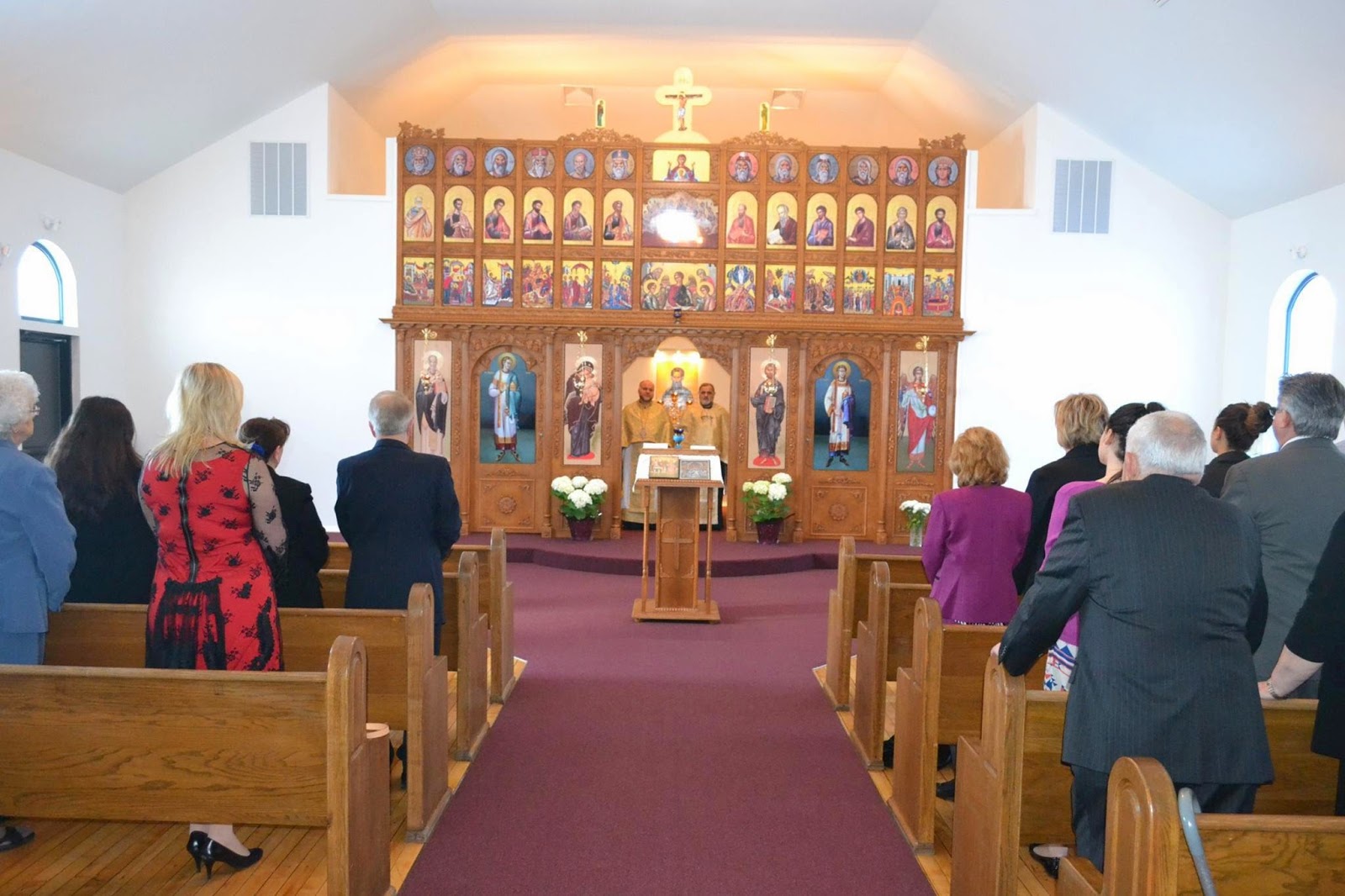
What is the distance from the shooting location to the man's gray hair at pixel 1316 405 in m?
3.74

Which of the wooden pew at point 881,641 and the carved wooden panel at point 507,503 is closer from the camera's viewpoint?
the wooden pew at point 881,641

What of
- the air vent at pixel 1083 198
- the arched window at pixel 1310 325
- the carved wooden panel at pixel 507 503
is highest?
the air vent at pixel 1083 198

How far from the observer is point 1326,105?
9.31 m

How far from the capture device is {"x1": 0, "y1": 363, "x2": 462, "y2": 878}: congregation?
363 centimetres

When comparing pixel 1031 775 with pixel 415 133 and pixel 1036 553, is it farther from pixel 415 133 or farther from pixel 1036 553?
pixel 415 133

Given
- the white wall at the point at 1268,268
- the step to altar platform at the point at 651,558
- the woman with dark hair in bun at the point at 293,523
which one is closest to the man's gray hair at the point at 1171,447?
the woman with dark hair in bun at the point at 293,523

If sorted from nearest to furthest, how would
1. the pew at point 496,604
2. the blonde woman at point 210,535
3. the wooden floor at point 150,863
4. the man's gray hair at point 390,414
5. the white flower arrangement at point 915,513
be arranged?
1. the blonde woman at point 210,535
2. the wooden floor at point 150,863
3. the man's gray hair at point 390,414
4. the pew at point 496,604
5. the white flower arrangement at point 915,513

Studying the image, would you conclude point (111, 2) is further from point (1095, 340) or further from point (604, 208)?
point (1095, 340)

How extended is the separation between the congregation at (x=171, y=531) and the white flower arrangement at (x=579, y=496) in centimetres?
777

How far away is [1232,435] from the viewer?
4.93 meters

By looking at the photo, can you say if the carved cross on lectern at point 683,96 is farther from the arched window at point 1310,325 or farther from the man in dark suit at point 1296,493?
the man in dark suit at point 1296,493

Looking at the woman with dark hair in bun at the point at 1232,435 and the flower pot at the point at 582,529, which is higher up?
the woman with dark hair in bun at the point at 1232,435

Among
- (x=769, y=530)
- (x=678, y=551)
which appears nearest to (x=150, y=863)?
(x=678, y=551)

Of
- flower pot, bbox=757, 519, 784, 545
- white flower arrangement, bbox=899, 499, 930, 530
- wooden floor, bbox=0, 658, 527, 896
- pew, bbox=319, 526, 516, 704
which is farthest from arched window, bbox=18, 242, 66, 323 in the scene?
white flower arrangement, bbox=899, 499, 930, 530
